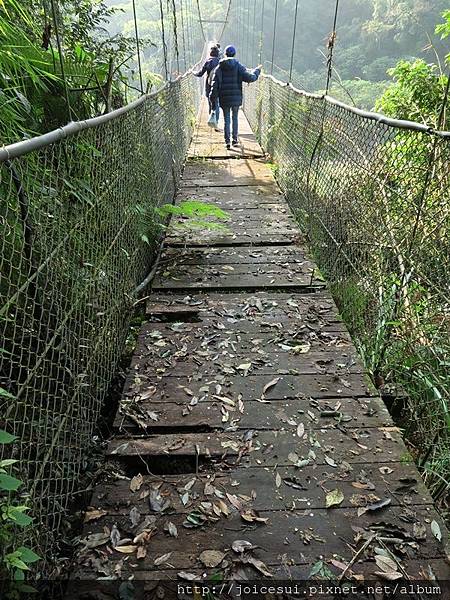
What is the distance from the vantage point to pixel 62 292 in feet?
4.93

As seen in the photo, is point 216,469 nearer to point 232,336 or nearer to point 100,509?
point 100,509

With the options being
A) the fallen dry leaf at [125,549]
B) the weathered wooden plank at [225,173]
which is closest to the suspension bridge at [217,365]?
the fallen dry leaf at [125,549]

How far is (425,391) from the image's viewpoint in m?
1.79

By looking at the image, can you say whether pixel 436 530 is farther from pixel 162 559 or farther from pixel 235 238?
pixel 235 238

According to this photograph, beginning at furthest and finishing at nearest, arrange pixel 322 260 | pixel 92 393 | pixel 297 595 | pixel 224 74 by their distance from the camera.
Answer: pixel 224 74
pixel 322 260
pixel 92 393
pixel 297 595

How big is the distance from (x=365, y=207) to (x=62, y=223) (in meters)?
1.48

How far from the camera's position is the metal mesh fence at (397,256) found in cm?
173

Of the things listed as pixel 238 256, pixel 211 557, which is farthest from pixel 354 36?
pixel 211 557

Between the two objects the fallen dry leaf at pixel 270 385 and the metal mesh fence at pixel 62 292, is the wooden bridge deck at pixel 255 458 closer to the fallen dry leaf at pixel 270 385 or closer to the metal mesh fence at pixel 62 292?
the fallen dry leaf at pixel 270 385

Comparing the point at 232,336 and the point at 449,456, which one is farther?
the point at 232,336

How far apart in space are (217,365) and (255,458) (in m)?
0.55

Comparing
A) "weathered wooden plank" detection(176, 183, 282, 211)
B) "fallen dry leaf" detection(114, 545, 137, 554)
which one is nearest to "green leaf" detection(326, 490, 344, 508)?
"fallen dry leaf" detection(114, 545, 137, 554)

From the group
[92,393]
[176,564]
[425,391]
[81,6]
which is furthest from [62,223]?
[81,6]

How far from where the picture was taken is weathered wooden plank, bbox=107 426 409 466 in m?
1.53
